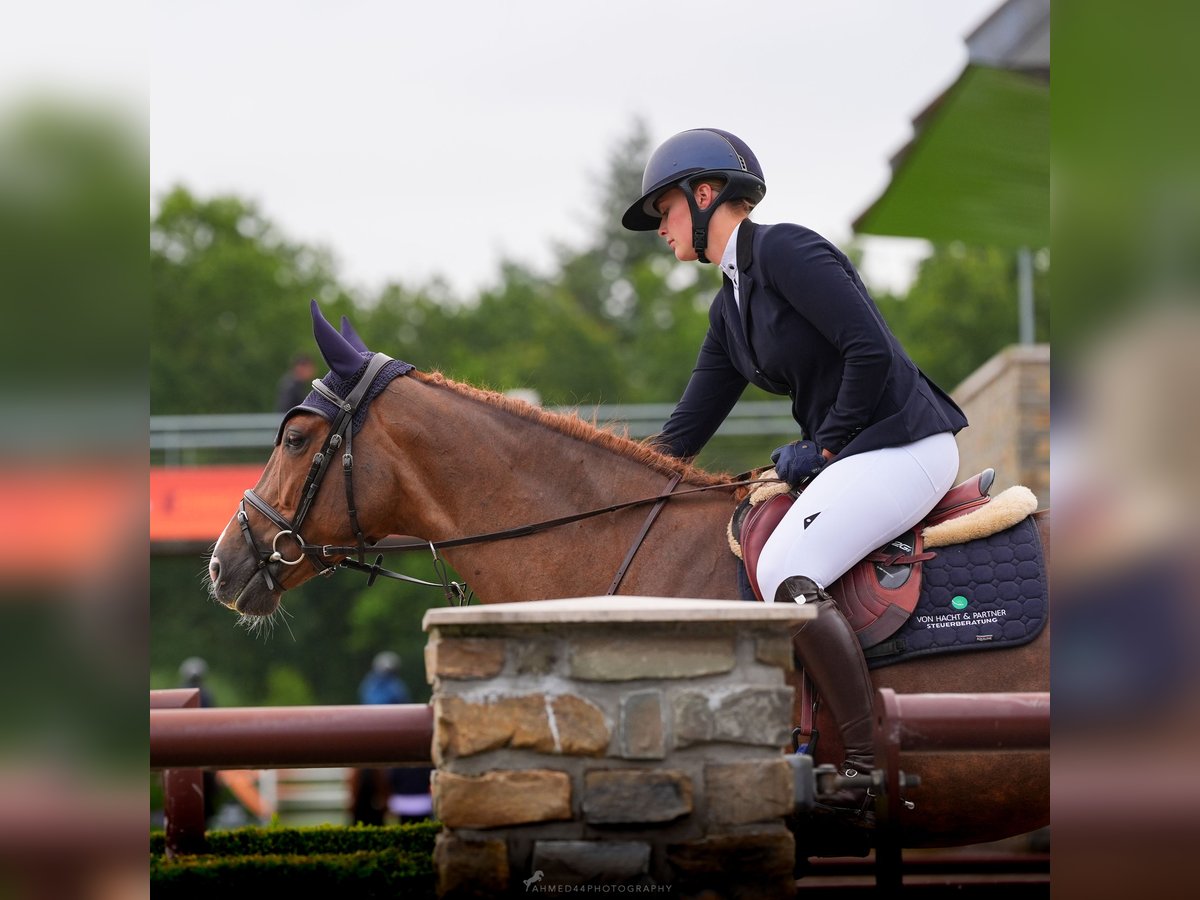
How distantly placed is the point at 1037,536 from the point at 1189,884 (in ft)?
7.08

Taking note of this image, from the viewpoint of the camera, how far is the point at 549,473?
4.19 m

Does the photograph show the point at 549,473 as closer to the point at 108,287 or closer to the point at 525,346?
the point at 108,287

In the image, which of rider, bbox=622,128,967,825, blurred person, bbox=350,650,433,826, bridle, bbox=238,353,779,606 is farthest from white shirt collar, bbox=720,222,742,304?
blurred person, bbox=350,650,433,826

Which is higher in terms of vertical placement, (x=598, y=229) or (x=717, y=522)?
(x=598, y=229)

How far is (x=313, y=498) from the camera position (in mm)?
4066

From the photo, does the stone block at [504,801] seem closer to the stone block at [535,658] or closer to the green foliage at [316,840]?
the stone block at [535,658]

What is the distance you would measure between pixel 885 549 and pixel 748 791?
1230 millimetres

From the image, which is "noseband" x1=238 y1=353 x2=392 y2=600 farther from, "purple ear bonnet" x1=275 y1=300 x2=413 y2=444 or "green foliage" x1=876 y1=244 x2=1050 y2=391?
"green foliage" x1=876 y1=244 x2=1050 y2=391

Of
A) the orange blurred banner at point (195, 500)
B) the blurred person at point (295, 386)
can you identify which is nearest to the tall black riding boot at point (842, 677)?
the blurred person at point (295, 386)

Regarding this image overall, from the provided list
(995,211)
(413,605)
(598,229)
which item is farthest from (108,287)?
(598,229)

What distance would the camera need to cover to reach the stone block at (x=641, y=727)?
2.72 m

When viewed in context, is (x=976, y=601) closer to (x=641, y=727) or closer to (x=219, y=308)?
(x=641, y=727)

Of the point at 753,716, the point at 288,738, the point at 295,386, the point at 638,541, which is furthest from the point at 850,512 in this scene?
the point at 295,386

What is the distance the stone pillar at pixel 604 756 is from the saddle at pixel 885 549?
3.06 ft
